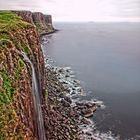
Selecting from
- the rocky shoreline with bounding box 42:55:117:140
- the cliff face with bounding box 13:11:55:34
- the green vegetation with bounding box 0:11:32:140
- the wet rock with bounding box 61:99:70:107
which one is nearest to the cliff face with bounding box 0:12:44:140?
the green vegetation with bounding box 0:11:32:140

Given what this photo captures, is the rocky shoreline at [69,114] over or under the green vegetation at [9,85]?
under

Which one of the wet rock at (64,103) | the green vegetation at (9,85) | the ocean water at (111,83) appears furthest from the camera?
the wet rock at (64,103)

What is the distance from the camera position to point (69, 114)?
40.5 m

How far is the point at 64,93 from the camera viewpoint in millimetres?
51062

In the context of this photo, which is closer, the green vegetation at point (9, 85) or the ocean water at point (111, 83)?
the green vegetation at point (9, 85)

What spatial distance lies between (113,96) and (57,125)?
2072cm

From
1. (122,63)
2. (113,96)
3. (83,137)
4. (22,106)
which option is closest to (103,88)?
(113,96)

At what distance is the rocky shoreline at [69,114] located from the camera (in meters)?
33.9

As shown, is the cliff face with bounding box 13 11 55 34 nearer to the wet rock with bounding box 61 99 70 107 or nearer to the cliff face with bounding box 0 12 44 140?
the wet rock with bounding box 61 99 70 107

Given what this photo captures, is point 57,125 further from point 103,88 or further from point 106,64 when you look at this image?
point 106,64

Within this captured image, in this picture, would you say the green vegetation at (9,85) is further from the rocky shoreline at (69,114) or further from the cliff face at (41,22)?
the cliff face at (41,22)

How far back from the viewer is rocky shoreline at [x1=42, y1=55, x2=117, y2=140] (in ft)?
111

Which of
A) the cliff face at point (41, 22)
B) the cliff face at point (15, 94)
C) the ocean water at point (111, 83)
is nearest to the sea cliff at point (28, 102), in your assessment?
the cliff face at point (15, 94)

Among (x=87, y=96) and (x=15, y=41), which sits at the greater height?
(x=15, y=41)
